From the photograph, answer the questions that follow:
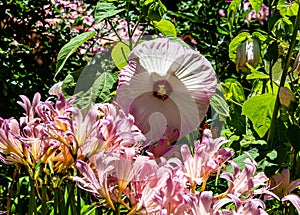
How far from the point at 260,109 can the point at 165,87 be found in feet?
0.58

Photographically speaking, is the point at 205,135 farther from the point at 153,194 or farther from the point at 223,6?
the point at 223,6

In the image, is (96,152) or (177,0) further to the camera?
(177,0)

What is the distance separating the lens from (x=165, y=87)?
2.64ft

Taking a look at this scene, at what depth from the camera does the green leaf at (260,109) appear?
899 mm

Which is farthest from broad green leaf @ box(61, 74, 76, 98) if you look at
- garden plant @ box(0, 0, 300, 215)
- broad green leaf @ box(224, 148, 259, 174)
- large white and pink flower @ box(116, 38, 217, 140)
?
broad green leaf @ box(224, 148, 259, 174)

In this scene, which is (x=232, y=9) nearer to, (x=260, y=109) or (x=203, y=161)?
(x=260, y=109)

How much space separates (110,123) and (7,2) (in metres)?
2.02

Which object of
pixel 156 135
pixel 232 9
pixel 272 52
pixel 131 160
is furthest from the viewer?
pixel 232 9

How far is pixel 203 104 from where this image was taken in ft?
2.64

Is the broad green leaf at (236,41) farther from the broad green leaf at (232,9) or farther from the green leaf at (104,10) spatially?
the green leaf at (104,10)

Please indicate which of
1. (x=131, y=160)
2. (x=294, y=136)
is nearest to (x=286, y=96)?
(x=294, y=136)

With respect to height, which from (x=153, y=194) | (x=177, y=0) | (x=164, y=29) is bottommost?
(x=177, y=0)

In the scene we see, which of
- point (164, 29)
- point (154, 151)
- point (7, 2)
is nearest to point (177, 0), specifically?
point (7, 2)

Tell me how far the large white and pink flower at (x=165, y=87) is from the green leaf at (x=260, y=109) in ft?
0.40
